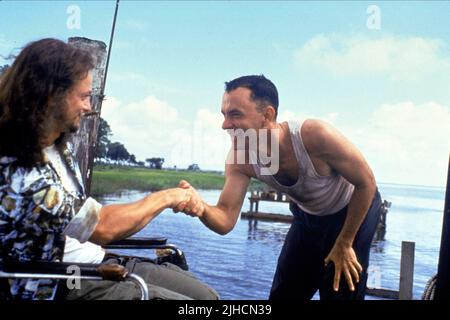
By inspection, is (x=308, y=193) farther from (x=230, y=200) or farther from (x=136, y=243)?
(x=136, y=243)

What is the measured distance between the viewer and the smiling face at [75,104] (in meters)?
1.52

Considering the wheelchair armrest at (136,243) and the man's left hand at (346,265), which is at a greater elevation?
the wheelchair armrest at (136,243)

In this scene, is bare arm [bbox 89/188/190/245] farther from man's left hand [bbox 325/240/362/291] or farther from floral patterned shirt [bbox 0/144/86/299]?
man's left hand [bbox 325/240/362/291]

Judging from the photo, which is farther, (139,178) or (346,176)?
(139,178)

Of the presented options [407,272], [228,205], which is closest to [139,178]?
[228,205]

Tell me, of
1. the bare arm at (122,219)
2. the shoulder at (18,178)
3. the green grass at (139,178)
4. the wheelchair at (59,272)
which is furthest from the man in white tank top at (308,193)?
the shoulder at (18,178)

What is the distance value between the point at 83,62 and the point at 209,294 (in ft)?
3.13

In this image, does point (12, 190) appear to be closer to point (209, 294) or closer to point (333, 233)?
point (209, 294)

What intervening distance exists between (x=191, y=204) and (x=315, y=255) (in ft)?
2.42

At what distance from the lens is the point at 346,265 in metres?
2.16

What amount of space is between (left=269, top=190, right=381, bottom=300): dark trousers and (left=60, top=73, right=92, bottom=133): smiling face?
123 cm

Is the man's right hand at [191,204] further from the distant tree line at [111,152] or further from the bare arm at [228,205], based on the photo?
the distant tree line at [111,152]

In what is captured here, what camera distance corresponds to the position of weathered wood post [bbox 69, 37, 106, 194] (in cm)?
238
